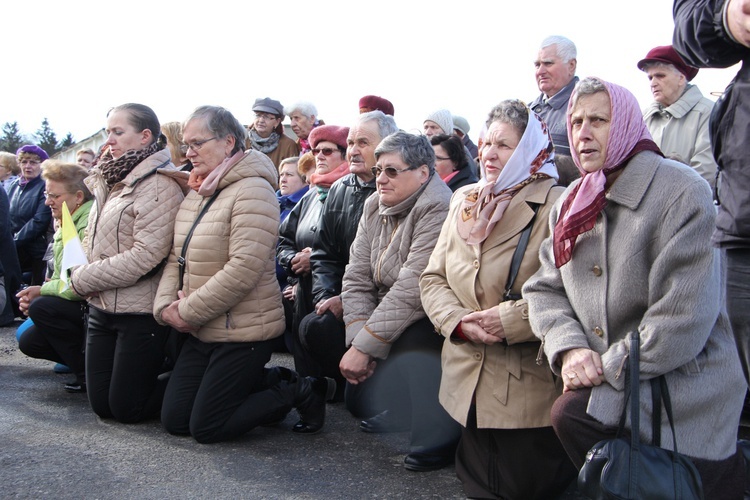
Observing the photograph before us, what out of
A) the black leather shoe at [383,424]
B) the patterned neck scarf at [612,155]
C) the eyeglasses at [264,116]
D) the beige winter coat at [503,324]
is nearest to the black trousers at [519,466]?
the beige winter coat at [503,324]

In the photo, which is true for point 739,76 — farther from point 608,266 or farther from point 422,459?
point 422,459

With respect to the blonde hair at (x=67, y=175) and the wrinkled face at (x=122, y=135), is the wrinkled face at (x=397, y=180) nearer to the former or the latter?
the wrinkled face at (x=122, y=135)

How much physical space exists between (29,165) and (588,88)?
8.67 meters

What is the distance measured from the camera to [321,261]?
562 centimetres

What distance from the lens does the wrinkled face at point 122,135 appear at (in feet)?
18.3

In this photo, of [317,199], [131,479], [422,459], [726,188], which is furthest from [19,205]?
[726,188]

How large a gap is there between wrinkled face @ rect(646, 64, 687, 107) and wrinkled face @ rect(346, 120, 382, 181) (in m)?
2.30

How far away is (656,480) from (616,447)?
6.8 inches

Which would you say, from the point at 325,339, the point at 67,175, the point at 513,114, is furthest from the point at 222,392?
the point at 67,175

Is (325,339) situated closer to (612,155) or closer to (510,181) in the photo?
(510,181)

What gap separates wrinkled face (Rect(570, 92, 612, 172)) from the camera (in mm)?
3174

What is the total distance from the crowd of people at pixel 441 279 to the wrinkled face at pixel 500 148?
0.04ft

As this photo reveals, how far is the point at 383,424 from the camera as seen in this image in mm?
5113

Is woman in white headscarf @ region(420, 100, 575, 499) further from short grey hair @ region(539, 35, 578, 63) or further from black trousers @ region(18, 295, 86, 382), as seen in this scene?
black trousers @ region(18, 295, 86, 382)
